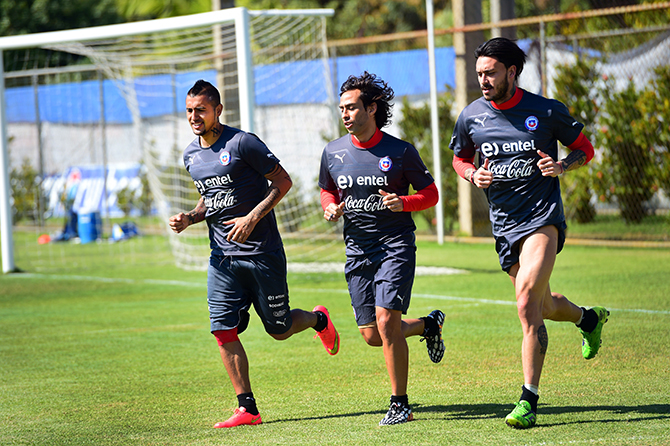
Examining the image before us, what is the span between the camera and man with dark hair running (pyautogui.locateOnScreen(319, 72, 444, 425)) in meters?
5.36

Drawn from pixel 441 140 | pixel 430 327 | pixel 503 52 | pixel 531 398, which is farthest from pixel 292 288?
pixel 531 398

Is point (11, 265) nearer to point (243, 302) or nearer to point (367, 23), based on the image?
point (243, 302)

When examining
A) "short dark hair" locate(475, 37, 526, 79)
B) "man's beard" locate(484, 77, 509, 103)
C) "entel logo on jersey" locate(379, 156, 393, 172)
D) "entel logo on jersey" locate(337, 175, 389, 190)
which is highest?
"short dark hair" locate(475, 37, 526, 79)

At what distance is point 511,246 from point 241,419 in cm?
204

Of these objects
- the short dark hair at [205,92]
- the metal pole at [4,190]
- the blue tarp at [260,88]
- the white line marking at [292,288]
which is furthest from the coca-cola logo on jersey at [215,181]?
the blue tarp at [260,88]

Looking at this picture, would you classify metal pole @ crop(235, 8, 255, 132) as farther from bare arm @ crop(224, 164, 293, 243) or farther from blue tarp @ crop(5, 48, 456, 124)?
bare arm @ crop(224, 164, 293, 243)

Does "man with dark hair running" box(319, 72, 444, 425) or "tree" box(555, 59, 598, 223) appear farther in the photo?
"tree" box(555, 59, 598, 223)

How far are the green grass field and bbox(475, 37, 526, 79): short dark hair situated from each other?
7.27 ft

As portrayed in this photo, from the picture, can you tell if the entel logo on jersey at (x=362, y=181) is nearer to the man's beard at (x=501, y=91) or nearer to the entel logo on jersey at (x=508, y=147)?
the entel logo on jersey at (x=508, y=147)

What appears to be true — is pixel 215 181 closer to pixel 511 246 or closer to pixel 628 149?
pixel 511 246

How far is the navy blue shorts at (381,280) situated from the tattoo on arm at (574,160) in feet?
3.58

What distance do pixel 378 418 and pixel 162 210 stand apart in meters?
10.1


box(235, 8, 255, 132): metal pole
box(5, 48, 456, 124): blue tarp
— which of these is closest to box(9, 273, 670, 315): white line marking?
box(235, 8, 255, 132): metal pole

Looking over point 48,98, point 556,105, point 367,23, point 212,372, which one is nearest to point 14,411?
point 212,372
